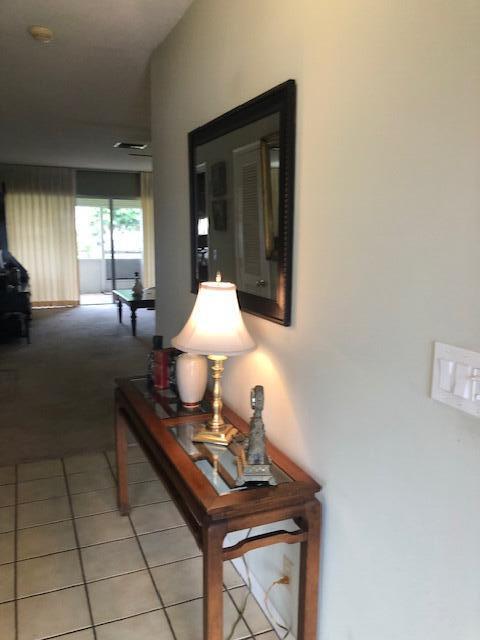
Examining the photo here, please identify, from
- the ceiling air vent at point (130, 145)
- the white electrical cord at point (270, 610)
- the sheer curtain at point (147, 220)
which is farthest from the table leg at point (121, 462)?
the sheer curtain at point (147, 220)

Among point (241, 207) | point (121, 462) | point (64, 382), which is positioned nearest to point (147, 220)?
point (64, 382)

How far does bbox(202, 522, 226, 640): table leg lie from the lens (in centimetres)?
124

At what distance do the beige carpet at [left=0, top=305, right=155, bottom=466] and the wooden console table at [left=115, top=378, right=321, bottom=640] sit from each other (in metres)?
1.80

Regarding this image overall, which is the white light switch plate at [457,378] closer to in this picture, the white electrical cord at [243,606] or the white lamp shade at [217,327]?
the white lamp shade at [217,327]

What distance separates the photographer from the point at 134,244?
968 cm

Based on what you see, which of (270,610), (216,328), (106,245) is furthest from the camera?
(106,245)

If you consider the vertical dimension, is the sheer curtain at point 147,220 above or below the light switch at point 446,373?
above

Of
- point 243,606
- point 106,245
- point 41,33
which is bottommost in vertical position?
point 243,606

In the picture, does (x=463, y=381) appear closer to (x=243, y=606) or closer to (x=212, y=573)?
(x=212, y=573)

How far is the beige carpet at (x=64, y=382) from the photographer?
3332mm

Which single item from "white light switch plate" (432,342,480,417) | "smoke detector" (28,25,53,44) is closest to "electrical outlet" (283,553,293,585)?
"white light switch plate" (432,342,480,417)

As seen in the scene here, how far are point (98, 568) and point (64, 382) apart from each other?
9.06 feet

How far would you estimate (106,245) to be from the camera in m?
9.57

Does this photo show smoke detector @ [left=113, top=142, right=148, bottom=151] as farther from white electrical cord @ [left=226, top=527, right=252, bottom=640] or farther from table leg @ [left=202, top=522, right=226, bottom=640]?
table leg @ [left=202, top=522, right=226, bottom=640]
